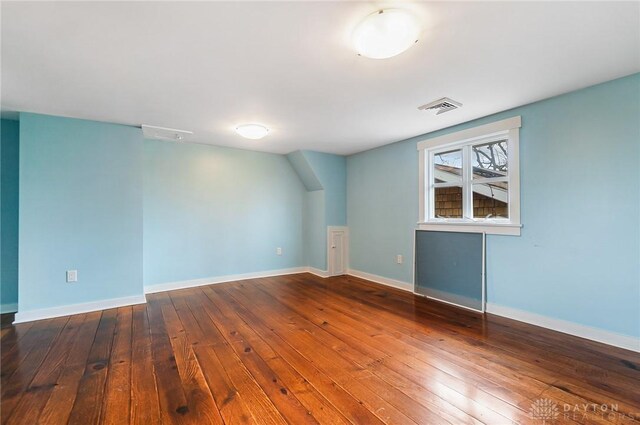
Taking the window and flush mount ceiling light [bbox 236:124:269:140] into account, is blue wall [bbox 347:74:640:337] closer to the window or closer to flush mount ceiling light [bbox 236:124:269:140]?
the window

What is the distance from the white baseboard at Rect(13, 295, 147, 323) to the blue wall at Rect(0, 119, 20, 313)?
2.02 ft

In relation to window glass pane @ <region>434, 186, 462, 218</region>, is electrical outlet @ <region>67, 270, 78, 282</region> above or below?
below

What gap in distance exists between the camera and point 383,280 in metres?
4.46

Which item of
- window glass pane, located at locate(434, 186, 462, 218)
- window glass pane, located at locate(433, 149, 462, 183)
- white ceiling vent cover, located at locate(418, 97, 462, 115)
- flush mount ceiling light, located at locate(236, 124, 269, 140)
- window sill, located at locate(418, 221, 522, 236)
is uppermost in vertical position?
white ceiling vent cover, located at locate(418, 97, 462, 115)

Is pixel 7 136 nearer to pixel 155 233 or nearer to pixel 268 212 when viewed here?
pixel 155 233

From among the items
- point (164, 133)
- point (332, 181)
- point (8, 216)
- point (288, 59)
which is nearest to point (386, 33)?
point (288, 59)

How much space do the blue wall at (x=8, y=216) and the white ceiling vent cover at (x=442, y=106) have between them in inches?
191

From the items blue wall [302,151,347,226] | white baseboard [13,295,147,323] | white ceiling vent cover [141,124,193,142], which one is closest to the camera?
white baseboard [13,295,147,323]

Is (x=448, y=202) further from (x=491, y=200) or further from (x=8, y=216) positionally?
(x=8, y=216)

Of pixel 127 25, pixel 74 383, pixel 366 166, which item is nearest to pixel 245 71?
pixel 127 25

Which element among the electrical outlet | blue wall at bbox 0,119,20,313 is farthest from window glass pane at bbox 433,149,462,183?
blue wall at bbox 0,119,20,313

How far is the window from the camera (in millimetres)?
2971

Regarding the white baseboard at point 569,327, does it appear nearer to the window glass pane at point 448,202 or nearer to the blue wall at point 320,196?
the window glass pane at point 448,202

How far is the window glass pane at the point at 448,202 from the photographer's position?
11.8 ft
